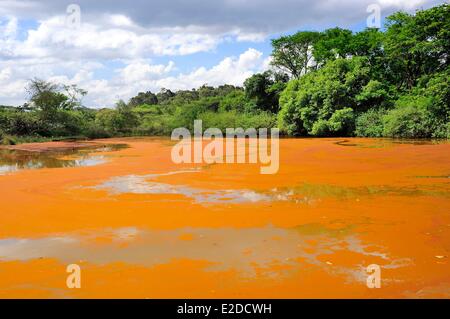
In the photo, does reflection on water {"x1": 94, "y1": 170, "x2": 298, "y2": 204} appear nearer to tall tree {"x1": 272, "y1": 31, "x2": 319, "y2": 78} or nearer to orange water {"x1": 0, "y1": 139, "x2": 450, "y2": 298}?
orange water {"x1": 0, "y1": 139, "x2": 450, "y2": 298}

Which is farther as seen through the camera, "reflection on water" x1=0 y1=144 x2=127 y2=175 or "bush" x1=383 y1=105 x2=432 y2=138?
"bush" x1=383 y1=105 x2=432 y2=138

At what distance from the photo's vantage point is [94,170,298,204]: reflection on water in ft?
32.3

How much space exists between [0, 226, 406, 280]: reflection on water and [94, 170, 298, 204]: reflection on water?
2.64 m

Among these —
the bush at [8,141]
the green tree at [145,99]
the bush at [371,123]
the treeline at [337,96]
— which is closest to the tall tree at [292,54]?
the treeline at [337,96]

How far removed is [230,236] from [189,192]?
4266mm

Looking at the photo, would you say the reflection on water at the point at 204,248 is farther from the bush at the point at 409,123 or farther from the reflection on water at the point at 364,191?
the bush at the point at 409,123

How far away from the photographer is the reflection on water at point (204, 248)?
562cm

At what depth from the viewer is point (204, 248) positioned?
246 inches

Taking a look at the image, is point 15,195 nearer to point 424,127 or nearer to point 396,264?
point 396,264

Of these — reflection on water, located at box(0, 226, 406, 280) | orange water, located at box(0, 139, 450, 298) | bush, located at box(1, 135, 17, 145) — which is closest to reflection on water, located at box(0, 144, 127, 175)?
orange water, located at box(0, 139, 450, 298)

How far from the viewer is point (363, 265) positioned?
5324 mm

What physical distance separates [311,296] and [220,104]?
48.2 meters
